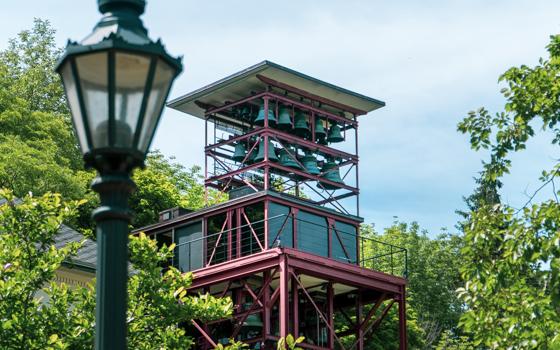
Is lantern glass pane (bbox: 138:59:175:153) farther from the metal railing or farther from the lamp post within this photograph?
the metal railing

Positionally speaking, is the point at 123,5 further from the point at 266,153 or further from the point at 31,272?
the point at 266,153

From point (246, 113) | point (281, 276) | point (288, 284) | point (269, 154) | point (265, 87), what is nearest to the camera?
point (281, 276)

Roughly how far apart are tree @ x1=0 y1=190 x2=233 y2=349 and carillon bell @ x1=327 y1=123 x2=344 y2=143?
18340 millimetres

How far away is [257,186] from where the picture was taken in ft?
140

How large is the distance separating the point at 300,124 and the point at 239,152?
228 centimetres

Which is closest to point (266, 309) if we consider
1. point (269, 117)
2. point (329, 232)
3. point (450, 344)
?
point (329, 232)

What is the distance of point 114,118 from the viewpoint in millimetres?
6828

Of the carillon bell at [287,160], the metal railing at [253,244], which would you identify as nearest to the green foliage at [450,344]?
the metal railing at [253,244]

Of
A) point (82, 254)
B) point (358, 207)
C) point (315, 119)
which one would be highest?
point (315, 119)

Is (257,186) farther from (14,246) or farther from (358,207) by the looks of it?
(14,246)

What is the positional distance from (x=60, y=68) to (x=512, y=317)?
12.1 m

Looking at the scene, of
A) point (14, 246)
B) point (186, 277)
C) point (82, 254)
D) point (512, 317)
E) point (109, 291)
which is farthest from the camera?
point (82, 254)

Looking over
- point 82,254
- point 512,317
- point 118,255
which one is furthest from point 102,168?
point 82,254

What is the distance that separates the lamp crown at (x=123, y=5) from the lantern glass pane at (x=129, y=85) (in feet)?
1.95
